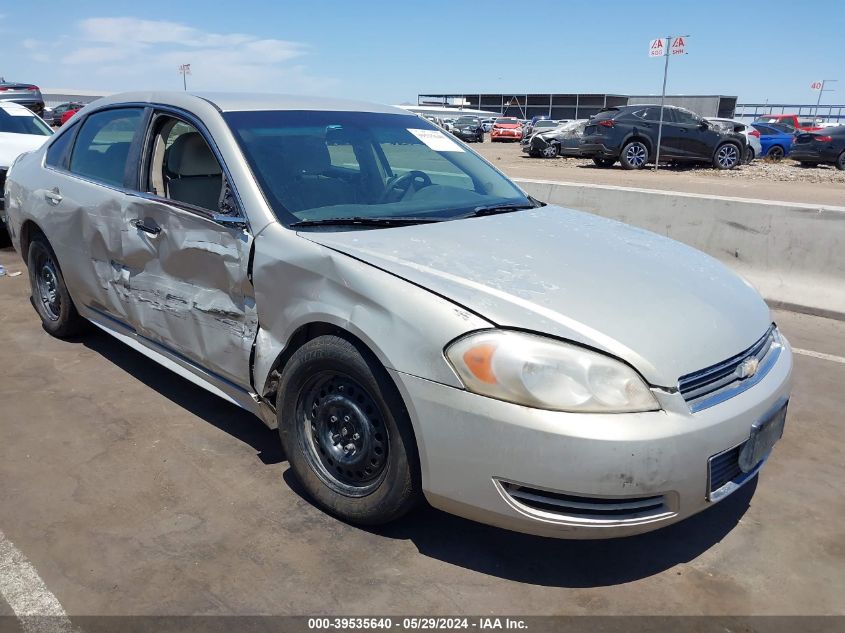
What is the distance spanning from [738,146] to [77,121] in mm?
17704

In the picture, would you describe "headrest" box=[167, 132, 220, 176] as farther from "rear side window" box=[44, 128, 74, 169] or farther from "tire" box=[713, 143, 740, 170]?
"tire" box=[713, 143, 740, 170]

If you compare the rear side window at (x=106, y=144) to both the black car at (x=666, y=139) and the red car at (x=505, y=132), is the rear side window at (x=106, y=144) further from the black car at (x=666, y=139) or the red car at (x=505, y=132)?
the red car at (x=505, y=132)

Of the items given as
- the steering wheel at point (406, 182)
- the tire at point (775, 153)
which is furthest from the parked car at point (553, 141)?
the steering wheel at point (406, 182)

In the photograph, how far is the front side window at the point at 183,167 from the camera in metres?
3.37

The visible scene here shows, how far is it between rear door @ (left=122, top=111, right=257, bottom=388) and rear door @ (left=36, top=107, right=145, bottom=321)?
6.5 inches

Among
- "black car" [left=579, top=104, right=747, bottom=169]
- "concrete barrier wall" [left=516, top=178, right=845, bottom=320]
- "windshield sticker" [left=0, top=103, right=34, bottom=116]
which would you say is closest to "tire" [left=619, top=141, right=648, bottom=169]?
"black car" [left=579, top=104, right=747, bottom=169]

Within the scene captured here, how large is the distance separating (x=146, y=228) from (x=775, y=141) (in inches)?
1033

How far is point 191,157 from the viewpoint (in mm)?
3576

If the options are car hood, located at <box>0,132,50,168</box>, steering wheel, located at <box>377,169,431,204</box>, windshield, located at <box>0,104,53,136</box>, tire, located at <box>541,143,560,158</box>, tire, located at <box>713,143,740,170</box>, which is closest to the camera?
steering wheel, located at <box>377,169,431,204</box>

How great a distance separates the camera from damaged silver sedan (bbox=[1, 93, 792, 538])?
7.48 ft

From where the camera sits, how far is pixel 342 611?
94.4 inches

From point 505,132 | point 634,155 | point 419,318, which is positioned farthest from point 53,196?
point 505,132

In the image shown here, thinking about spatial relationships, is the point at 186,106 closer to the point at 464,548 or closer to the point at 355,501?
the point at 355,501

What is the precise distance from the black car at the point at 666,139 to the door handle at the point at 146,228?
16714mm
